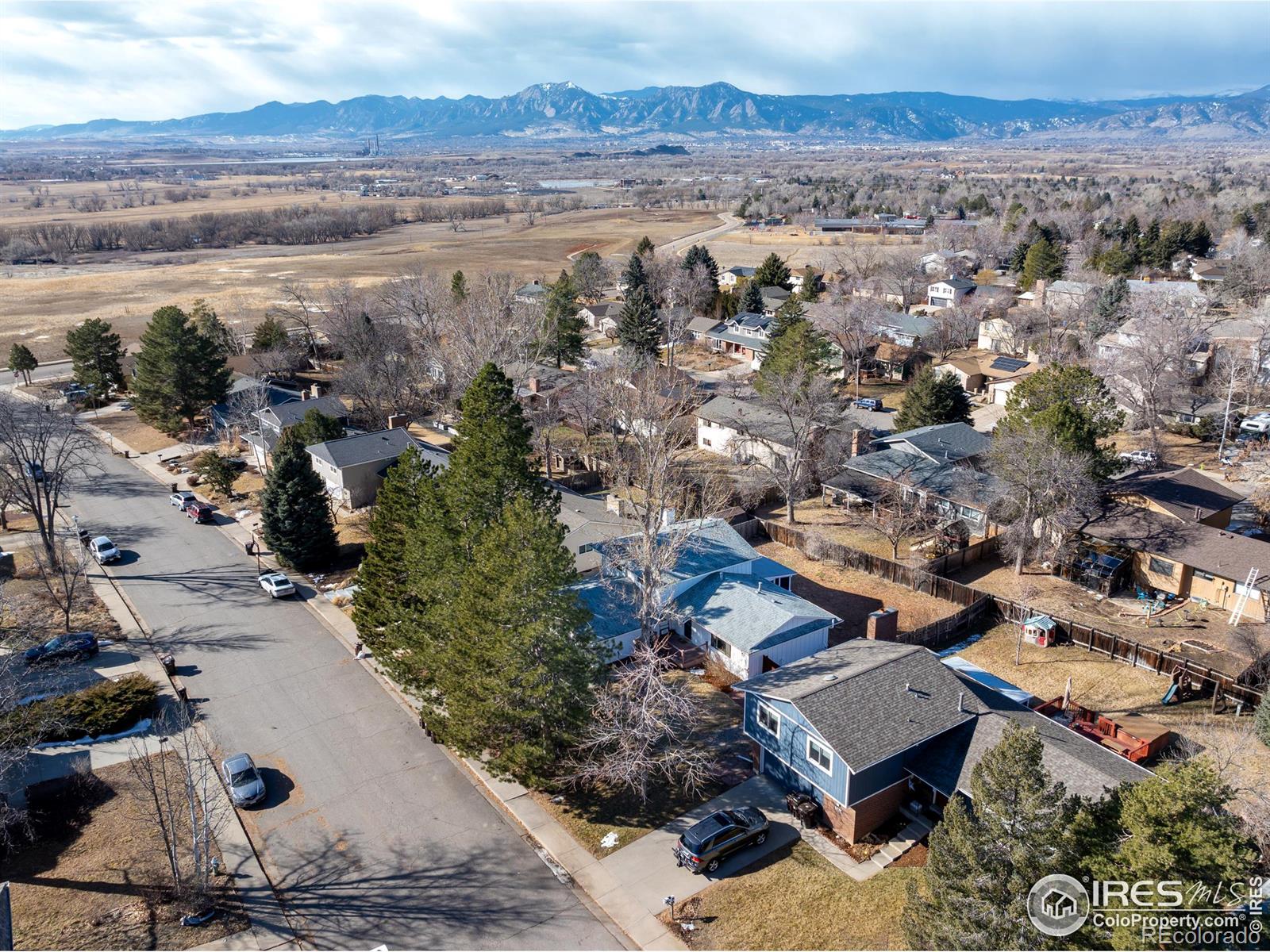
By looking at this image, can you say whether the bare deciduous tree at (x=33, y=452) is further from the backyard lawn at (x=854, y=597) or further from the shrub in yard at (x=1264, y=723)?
the shrub in yard at (x=1264, y=723)

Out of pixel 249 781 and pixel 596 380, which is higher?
pixel 596 380

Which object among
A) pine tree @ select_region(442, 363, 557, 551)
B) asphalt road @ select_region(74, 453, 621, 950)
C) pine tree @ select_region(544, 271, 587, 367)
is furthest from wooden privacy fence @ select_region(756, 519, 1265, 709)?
pine tree @ select_region(544, 271, 587, 367)

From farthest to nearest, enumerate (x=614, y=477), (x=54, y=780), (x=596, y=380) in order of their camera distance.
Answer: (x=596, y=380) → (x=614, y=477) → (x=54, y=780)

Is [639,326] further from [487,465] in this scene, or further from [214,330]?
[487,465]

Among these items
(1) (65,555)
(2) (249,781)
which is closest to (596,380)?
(1) (65,555)

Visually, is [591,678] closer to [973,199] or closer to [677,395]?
[677,395]

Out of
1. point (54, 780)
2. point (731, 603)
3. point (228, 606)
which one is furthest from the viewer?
point (228, 606)

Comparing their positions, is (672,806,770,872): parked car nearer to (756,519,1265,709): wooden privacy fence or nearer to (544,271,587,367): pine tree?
(756,519,1265,709): wooden privacy fence

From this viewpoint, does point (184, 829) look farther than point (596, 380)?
No
